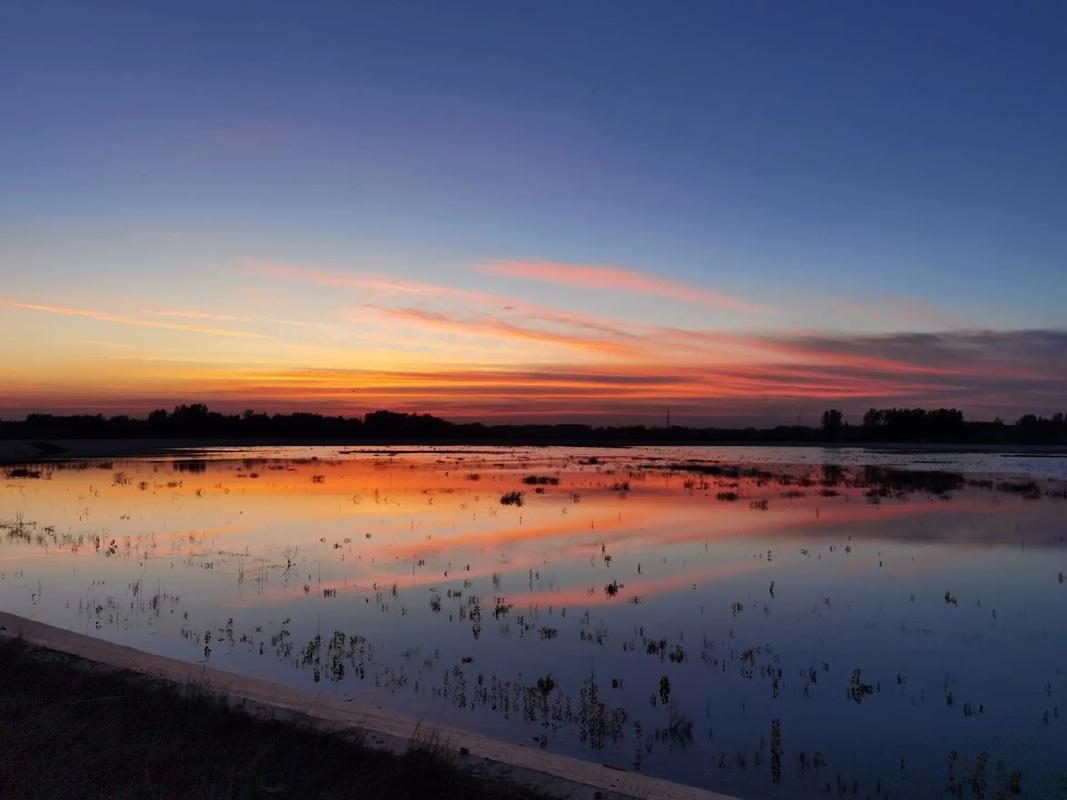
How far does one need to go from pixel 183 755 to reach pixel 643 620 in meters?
9.34

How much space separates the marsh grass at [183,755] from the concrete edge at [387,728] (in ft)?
0.84

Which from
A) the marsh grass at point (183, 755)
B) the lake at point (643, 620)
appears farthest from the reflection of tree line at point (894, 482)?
the marsh grass at point (183, 755)

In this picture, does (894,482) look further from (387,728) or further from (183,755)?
(183,755)

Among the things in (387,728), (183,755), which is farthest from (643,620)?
(183,755)

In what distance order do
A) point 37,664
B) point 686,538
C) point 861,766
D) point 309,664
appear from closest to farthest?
1. point 861,766
2. point 37,664
3. point 309,664
4. point 686,538

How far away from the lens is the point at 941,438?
182 meters

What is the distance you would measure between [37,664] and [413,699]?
4.74 m

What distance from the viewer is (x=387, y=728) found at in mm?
8562

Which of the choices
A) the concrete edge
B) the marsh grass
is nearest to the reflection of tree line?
the concrete edge

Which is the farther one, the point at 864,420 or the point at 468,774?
the point at 864,420

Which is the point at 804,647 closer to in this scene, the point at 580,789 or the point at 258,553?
the point at 580,789

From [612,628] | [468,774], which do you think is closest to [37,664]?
[468,774]

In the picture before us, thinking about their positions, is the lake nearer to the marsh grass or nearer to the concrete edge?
the concrete edge

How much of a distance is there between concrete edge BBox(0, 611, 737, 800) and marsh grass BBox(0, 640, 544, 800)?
0.84 feet
